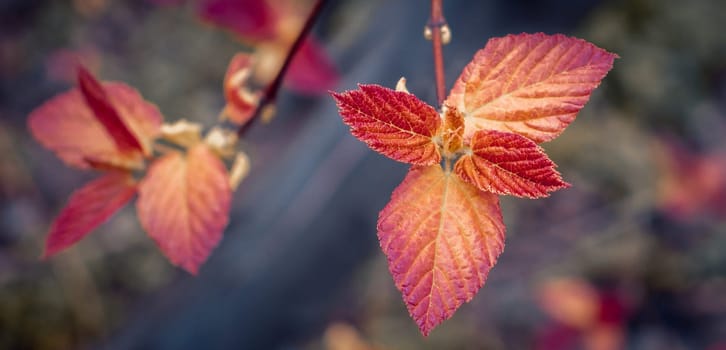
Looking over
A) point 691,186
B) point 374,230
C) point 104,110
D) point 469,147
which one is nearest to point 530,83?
point 469,147

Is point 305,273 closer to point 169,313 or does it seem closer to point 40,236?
point 169,313

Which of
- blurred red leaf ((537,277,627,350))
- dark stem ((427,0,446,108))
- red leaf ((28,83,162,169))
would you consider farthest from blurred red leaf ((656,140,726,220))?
red leaf ((28,83,162,169))

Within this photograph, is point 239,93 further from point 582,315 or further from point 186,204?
point 582,315

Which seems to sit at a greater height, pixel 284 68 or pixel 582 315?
pixel 284 68

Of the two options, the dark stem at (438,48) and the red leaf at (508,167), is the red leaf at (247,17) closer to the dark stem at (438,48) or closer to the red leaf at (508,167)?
the dark stem at (438,48)

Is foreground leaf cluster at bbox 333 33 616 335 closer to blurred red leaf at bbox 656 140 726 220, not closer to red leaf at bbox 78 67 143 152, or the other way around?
red leaf at bbox 78 67 143 152

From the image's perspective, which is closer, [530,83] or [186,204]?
[530,83]

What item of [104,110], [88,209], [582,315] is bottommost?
[582,315]

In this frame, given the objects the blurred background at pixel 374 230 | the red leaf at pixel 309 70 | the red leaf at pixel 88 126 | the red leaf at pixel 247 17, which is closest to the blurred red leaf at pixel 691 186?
the blurred background at pixel 374 230
